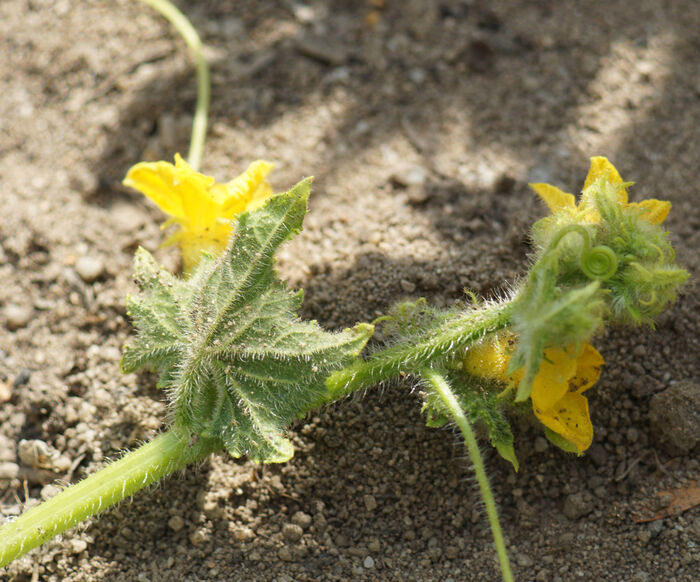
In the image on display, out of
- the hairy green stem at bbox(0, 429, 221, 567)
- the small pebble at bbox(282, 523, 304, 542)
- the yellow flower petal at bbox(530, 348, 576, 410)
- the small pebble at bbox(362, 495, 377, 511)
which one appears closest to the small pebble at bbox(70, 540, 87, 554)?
the hairy green stem at bbox(0, 429, 221, 567)

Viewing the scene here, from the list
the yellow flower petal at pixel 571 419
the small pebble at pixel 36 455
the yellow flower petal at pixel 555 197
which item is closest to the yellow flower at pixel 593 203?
the yellow flower petal at pixel 555 197

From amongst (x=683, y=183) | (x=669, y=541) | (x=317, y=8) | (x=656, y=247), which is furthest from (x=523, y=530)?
(x=317, y=8)

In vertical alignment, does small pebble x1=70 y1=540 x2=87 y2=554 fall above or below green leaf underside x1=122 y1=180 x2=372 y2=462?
below

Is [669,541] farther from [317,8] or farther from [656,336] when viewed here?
[317,8]

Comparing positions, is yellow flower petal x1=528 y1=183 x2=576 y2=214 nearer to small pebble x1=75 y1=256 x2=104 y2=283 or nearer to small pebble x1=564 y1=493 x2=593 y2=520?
small pebble x1=564 y1=493 x2=593 y2=520

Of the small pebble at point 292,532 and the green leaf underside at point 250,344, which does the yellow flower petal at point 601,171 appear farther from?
the small pebble at point 292,532

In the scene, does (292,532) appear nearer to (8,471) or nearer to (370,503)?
(370,503)
